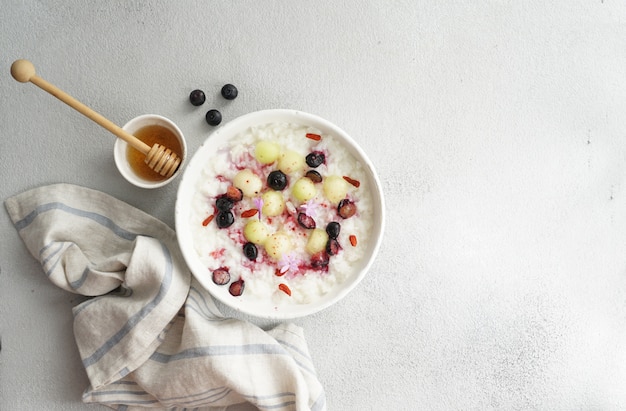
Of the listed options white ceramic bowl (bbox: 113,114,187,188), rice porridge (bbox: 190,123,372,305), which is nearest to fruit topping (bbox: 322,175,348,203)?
rice porridge (bbox: 190,123,372,305)

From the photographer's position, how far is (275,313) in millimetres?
1546

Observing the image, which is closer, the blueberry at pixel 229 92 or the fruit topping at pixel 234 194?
the fruit topping at pixel 234 194

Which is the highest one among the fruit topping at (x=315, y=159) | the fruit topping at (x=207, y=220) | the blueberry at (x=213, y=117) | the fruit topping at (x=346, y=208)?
the fruit topping at (x=315, y=159)

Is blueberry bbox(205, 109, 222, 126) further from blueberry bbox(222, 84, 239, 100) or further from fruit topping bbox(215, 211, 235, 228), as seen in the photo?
fruit topping bbox(215, 211, 235, 228)

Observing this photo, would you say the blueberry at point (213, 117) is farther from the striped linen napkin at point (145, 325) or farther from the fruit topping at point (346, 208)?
the fruit topping at point (346, 208)

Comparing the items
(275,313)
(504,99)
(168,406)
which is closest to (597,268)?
(504,99)

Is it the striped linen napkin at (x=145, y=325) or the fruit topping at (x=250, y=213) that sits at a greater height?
the fruit topping at (x=250, y=213)

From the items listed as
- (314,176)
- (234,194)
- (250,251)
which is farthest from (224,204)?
(314,176)

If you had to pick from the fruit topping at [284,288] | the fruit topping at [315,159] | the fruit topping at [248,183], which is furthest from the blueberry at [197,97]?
the fruit topping at [284,288]

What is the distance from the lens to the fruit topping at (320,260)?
1.58 metres

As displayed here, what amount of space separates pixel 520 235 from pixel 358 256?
612mm

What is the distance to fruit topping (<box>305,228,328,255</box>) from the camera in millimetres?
1563

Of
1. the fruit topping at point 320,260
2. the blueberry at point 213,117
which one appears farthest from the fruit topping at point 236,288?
the blueberry at point 213,117

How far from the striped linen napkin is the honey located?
14cm
